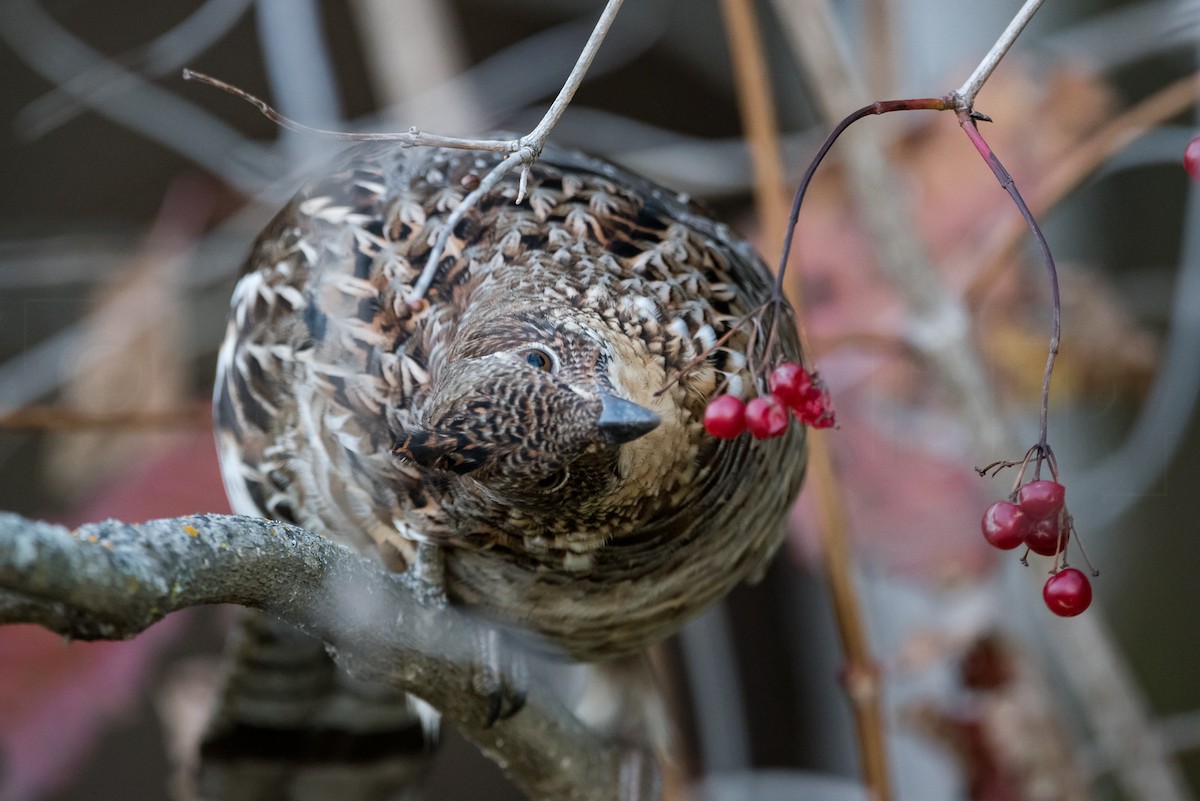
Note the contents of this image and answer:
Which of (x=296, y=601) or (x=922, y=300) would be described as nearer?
(x=296, y=601)

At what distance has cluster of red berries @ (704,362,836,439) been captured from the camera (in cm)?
146

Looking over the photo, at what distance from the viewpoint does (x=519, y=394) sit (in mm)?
1496

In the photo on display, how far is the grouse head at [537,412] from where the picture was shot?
1486mm

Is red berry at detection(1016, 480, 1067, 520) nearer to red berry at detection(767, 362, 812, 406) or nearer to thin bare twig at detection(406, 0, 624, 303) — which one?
red berry at detection(767, 362, 812, 406)

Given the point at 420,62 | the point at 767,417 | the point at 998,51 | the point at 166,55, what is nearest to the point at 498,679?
the point at 767,417

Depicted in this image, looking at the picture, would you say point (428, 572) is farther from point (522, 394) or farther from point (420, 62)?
point (420, 62)

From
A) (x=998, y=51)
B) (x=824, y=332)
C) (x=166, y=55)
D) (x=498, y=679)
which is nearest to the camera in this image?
(x=998, y=51)

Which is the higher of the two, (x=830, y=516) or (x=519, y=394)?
(x=830, y=516)

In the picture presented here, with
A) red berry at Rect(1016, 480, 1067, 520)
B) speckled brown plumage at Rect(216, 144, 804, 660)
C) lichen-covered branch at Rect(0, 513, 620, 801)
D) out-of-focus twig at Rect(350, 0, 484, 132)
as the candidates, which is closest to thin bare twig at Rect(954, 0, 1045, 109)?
red berry at Rect(1016, 480, 1067, 520)

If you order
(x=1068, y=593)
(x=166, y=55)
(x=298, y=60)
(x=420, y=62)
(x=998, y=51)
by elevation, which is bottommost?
(x=1068, y=593)

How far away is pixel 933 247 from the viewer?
341cm

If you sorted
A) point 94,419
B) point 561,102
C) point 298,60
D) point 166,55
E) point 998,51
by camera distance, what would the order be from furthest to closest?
point 166,55, point 298,60, point 94,419, point 561,102, point 998,51

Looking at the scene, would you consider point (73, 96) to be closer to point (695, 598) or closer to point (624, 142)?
point (624, 142)

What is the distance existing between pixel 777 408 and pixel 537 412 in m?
0.30
